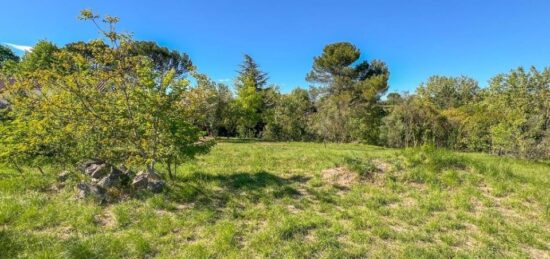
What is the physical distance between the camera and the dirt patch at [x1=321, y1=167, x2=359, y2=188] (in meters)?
6.40

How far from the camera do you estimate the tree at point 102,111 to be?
552 centimetres

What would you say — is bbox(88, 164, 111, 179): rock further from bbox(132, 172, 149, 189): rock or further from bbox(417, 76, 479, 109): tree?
bbox(417, 76, 479, 109): tree

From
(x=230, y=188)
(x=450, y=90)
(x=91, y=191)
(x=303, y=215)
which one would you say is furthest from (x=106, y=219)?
(x=450, y=90)

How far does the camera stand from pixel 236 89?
27453 millimetres

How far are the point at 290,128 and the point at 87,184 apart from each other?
1993 centimetres

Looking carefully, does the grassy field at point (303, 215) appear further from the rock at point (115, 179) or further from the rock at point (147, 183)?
the rock at point (115, 179)

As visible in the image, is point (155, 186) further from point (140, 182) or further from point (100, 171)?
point (100, 171)

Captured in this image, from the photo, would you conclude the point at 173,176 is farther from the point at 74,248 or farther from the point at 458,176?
the point at 458,176

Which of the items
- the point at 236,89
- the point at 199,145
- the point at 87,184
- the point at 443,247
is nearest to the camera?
the point at 443,247

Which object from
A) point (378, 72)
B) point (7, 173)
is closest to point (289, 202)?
point (7, 173)

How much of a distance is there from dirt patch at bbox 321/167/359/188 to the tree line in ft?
9.42

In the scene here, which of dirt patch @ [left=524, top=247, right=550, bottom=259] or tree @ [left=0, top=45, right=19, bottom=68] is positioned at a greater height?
tree @ [left=0, top=45, right=19, bottom=68]

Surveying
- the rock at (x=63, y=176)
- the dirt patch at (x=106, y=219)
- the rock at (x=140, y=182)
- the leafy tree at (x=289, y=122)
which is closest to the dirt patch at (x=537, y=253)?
the dirt patch at (x=106, y=219)

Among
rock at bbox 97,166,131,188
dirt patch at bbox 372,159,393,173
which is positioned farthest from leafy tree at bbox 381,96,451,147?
rock at bbox 97,166,131,188
